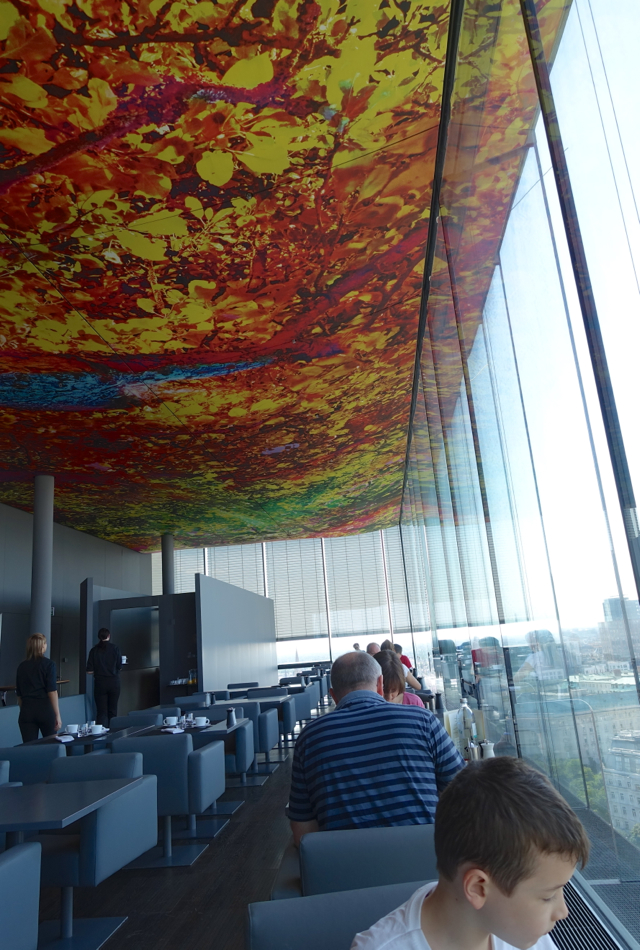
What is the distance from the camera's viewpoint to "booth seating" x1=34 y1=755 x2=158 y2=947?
8.89ft

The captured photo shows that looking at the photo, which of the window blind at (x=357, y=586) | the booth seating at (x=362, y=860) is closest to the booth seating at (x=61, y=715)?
the booth seating at (x=362, y=860)

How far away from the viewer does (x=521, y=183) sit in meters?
2.29

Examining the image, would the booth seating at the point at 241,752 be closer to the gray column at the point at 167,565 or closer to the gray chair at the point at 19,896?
the gray chair at the point at 19,896

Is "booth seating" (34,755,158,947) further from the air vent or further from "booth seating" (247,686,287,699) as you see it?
"booth seating" (247,686,287,699)

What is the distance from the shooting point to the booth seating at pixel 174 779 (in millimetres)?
3914

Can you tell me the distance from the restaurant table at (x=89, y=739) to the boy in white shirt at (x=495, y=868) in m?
4.09

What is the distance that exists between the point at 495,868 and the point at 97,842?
7.99 feet

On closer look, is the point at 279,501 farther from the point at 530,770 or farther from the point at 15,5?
the point at 530,770

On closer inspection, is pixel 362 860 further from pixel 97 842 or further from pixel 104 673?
pixel 104 673

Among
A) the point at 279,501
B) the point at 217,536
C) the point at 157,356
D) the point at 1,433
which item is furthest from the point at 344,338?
the point at 217,536

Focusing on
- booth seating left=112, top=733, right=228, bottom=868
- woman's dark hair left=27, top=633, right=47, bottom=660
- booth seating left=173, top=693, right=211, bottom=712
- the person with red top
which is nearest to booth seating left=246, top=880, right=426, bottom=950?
booth seating left=112, top=733, right=228, bottom=868

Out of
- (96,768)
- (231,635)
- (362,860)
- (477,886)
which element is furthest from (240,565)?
(477,886)

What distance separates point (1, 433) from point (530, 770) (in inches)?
315

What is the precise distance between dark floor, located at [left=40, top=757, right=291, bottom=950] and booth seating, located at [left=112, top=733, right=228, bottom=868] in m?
0.16
